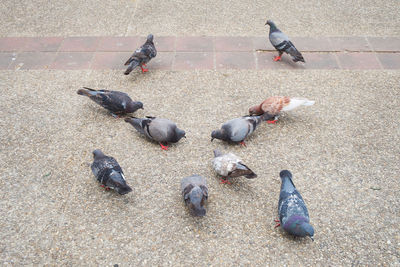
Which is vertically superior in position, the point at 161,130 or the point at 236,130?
the point at 236,130

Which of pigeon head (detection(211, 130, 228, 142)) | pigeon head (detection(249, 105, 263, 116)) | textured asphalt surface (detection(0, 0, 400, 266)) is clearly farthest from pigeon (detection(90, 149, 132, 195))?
pigeon head (detection(249, 105, 263, 116))

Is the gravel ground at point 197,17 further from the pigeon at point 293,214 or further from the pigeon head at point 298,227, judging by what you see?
the pigeon head at point 298,227

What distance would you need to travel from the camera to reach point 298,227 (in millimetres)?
3342

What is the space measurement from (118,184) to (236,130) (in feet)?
5.44

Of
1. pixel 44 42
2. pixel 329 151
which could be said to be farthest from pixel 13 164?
pixel 329 151

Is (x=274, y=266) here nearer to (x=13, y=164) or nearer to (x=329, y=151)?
(x=329, y=151)

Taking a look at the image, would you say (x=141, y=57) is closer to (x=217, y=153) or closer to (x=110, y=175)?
(x=217, y=153)

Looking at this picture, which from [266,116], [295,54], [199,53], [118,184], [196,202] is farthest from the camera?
[199,53]

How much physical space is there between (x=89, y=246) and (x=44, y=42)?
15.3 feet

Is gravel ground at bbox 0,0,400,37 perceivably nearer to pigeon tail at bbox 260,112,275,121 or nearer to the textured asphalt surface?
the textured asphalt surface

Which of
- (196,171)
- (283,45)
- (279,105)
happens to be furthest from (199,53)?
(196,171)

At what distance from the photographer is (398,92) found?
5.46m

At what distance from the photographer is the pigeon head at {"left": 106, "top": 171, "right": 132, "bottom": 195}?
366 cm

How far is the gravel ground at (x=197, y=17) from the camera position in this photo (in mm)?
6863
